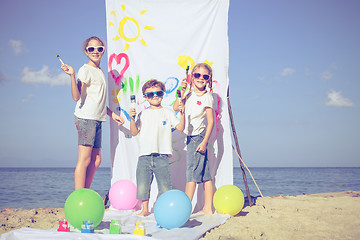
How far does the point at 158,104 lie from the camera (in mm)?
4141

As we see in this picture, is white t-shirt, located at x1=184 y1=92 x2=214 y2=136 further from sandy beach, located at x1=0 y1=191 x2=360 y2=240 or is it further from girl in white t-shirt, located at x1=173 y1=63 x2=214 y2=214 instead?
sandy beach, located at x1=0 y1=191 x2=360 y2=240

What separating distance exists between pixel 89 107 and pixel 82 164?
70 centimetres

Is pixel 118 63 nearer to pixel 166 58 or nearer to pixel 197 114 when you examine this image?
pixel 166 58

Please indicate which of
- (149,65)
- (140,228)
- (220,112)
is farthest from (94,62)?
(140,228)

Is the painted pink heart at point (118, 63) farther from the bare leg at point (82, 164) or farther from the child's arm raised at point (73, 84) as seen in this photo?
the bare leg at point (82, 164)

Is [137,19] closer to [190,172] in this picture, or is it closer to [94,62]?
[94,62]

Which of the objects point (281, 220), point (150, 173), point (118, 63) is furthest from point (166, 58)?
point (281, 220)

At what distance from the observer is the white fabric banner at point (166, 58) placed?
186 inches

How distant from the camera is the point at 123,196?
418 centimetres

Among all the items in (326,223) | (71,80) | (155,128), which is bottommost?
(326,223)

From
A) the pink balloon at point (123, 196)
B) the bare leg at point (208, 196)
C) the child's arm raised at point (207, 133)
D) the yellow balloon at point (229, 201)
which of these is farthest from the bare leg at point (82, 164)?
the yellow balloon at point (229, 201)

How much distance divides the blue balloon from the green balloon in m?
0.60

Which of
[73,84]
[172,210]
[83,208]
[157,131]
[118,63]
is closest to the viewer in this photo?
[83,208]

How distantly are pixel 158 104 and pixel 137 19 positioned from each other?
62.4 inches
